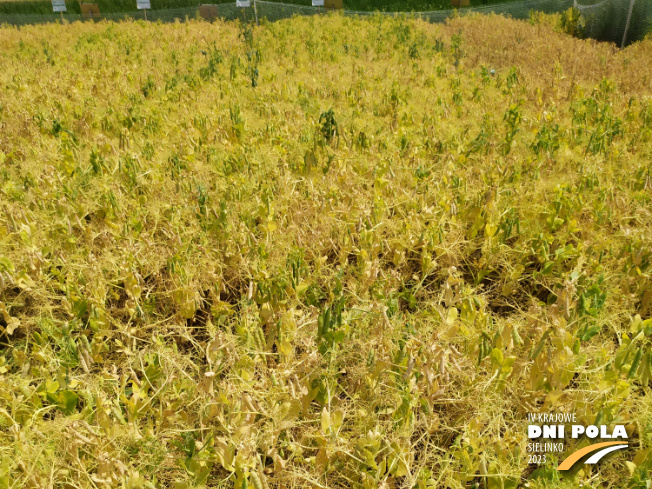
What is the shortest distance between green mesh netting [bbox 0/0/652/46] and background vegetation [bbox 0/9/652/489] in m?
5.57

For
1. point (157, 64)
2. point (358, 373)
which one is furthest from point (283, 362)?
point (157, 64)

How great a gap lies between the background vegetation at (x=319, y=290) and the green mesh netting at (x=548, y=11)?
18.3ft

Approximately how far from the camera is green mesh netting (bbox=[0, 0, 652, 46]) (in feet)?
27.3

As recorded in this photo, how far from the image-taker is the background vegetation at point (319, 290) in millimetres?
1437

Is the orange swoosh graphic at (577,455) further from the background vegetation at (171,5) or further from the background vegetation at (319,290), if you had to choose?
the background vegetation at (171,5)

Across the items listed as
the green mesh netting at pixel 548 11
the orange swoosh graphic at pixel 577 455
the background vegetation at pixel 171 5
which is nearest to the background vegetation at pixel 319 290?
the orange swoosh graphic at pixel 577 455

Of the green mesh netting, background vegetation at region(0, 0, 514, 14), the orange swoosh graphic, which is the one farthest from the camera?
A: background vegetation at region(0, 0, 514, 14)

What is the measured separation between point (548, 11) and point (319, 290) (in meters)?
13.1

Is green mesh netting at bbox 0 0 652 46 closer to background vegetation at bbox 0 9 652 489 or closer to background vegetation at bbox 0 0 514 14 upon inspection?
background vegetation at bbox 0 0 514 14

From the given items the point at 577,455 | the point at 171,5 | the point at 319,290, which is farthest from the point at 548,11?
the point at 171,5

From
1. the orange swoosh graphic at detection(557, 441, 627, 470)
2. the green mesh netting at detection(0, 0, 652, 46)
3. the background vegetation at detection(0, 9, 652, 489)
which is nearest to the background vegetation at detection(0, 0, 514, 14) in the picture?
the green mesh netting at detection(0, 0, 652, 46)

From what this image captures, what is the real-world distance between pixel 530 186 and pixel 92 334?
270cm

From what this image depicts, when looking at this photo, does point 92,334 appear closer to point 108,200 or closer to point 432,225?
point 108,200

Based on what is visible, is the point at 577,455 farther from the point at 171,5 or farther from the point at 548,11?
the point at 171,5
